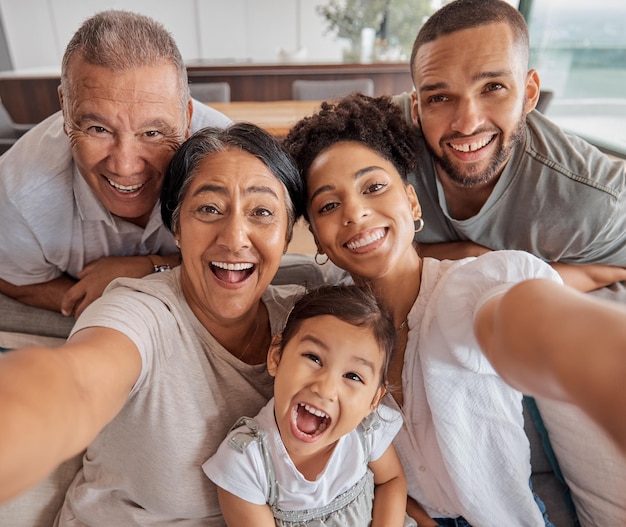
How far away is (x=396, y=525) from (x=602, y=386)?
768 mm

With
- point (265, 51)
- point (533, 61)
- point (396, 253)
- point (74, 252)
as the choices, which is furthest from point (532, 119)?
point (265, 51)

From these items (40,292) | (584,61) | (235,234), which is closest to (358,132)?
(235,234)

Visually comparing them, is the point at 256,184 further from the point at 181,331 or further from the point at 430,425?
the point at 430,425

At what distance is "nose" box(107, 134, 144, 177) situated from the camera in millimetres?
1188

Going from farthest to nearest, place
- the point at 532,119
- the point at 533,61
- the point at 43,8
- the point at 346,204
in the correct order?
the point at 43,8, the point at 533,61, the point at 532,119, the point at 346,204

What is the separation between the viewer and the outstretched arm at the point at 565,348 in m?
0.48

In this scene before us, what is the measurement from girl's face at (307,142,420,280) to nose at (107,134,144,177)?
457 millimetres

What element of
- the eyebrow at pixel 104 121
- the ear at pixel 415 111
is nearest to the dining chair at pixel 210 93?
the ear at pixel 415 111

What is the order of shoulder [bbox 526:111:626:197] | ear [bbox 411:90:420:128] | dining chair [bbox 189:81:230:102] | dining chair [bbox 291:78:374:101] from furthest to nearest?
dining chair [bbox 291:78:374:101], dining chair [bbox 189:81:230:102], ear [bbox 411:90:420:128], shoulder [bbox 526:111:626:197]

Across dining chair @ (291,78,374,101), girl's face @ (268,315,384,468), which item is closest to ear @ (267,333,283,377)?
girl's face @ (268,315,384,468)

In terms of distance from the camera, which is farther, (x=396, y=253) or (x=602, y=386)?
(x=396, y=253)

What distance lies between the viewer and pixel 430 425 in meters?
1.13

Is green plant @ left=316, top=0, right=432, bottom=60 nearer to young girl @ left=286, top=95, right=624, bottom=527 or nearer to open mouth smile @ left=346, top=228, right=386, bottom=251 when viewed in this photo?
young girl @ left=286, top=95, right=624, bottom=527

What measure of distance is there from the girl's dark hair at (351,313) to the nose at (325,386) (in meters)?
0.13
